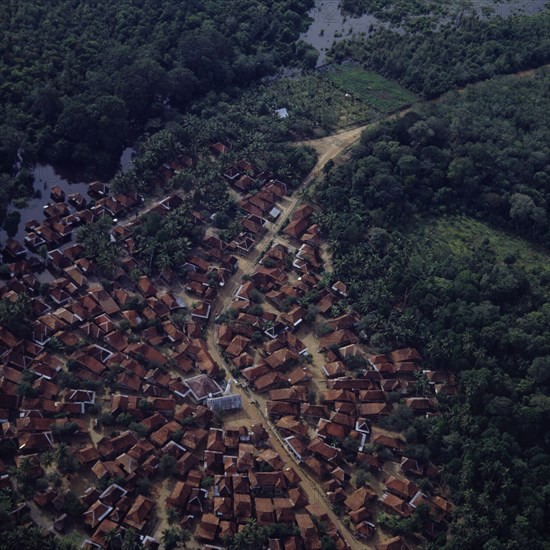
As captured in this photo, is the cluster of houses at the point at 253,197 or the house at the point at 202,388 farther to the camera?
the cluster of houses at the point at 253,197

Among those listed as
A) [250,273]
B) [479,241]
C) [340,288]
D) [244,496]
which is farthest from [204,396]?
[479,241]

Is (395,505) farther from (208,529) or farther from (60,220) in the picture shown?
(60,220)

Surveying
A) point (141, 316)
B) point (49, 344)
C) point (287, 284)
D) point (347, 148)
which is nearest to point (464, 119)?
point (347, 148)

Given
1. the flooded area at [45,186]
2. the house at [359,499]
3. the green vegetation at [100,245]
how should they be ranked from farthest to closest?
1. the flooded area at [45,186]
2. the green vegetation at [100,245]
3. the house at [359,499]

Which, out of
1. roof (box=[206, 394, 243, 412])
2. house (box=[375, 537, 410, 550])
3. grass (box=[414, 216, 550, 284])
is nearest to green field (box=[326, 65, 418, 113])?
grass (box=[414, 216, 550, 284])

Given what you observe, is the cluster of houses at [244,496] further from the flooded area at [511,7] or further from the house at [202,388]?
the flooded area at [511,7]

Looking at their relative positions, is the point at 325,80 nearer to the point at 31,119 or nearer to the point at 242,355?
→ the point at 31,119

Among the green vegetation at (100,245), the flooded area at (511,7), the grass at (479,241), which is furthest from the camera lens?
the flooded area at (511,7)

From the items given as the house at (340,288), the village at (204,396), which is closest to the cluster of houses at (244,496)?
the village at (204,396)
